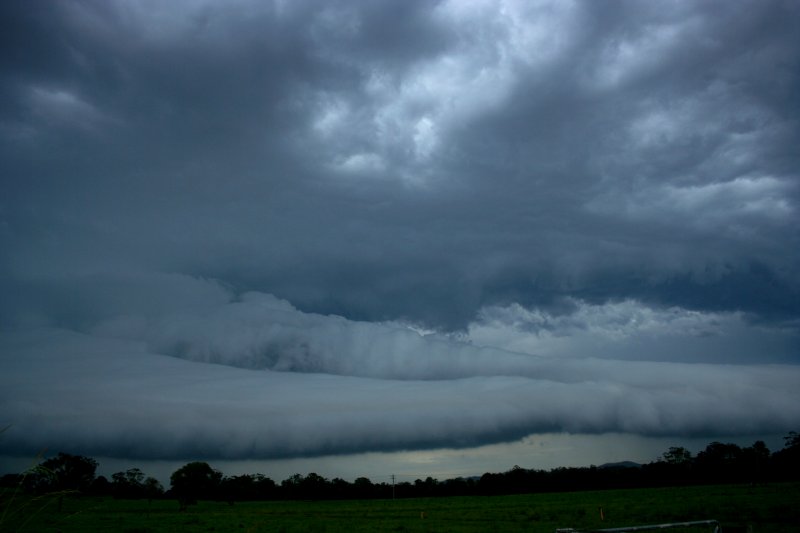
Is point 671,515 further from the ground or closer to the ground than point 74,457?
closer to the ground

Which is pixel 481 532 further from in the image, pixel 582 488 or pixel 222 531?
pixel 582 488

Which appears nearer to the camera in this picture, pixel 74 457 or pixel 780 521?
pixel 780 521

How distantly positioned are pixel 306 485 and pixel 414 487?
29651 mm

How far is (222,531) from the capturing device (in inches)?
1790

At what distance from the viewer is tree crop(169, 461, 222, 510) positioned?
102625 millimetres

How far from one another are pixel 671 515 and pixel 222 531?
36388 millimetres

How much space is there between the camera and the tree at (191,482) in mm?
102625

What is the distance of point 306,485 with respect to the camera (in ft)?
481

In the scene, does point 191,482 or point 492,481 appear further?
point 492,481

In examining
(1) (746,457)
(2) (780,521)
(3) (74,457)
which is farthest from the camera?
(1) (746,457)

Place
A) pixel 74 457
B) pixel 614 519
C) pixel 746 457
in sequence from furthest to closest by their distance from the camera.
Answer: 1. pixel 746 457
2. pixel 74 457
3. pixel 614 519

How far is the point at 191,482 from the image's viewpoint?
104125mm

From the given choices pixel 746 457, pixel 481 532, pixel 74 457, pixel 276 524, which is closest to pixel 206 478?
pixel 74 457

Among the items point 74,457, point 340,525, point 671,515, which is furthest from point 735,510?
point 74,457
